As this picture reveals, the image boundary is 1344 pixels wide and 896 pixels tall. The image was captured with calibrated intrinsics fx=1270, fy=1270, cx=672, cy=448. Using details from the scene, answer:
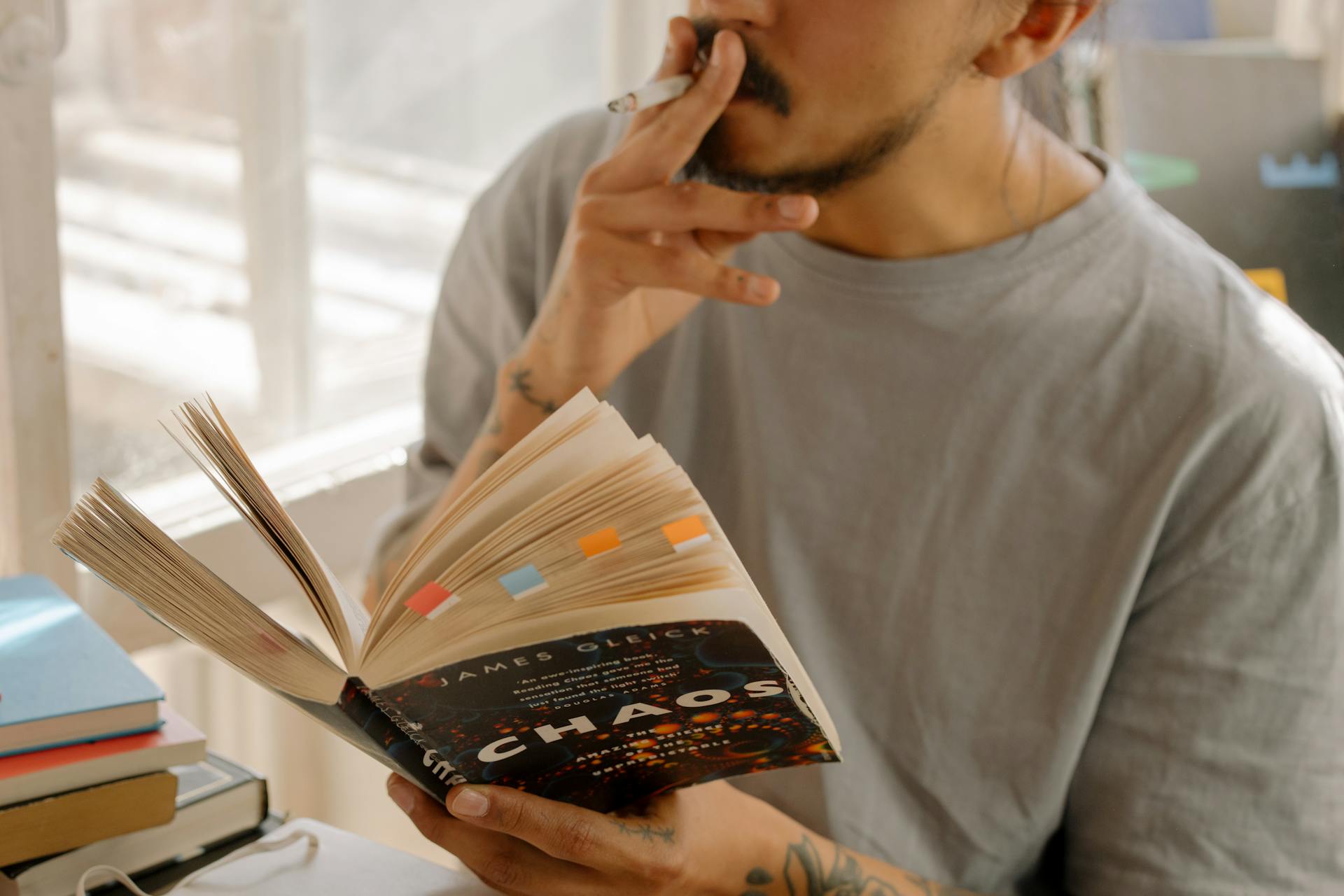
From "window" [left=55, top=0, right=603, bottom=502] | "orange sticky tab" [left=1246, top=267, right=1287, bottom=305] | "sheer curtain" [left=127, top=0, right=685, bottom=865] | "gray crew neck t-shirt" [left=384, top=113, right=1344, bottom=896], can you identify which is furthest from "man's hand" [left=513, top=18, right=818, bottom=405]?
"orange sticky tab" [left=1246, top=267, right=1287, bottom=305]

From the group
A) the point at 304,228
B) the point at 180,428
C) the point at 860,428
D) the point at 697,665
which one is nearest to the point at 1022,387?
the point at 860,428

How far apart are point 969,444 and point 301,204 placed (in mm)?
830

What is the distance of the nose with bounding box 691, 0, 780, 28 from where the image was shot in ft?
3.00

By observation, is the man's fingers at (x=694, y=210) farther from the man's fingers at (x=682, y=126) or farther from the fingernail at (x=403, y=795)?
the fingernail at (x=403, y=795)

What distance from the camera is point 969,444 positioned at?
1009 millimetres

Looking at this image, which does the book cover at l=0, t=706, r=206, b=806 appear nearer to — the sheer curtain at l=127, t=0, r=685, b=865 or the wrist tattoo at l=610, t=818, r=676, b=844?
the wrist tattoo at l=610, t=818, r=676, b=844

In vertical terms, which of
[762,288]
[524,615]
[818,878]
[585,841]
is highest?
[762,288]

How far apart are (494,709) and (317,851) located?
10.6 inches

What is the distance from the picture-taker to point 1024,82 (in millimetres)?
1142

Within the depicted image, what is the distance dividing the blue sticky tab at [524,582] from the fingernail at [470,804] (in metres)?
0.14

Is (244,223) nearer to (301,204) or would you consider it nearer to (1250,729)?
(301,204)

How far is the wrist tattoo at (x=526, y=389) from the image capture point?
3.26ft

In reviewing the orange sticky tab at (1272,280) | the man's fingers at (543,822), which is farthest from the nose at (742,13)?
the orange sticky tab at (1272,280)

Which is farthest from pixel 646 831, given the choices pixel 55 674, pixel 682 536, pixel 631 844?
pixel 55 674
